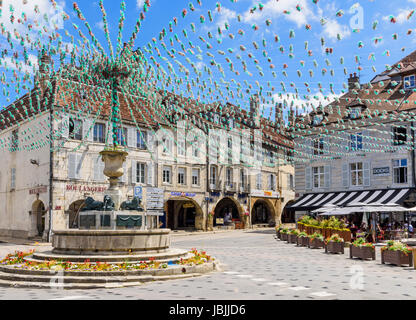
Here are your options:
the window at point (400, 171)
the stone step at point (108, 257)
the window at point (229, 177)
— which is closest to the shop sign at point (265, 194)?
the window at point (229, 177)

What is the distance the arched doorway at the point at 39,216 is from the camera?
28822 millimetres

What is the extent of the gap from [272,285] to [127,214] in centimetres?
538

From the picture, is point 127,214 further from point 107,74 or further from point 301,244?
point 301,244

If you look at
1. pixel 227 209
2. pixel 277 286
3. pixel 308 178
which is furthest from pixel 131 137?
pixel 277 286

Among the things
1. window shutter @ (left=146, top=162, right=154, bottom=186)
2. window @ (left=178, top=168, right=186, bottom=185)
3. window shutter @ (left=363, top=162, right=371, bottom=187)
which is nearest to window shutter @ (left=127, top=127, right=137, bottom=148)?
window shutter @ (left=146, top=162, right=154, bottom=186)

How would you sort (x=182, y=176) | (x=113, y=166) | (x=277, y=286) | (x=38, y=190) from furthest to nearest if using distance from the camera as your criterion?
1. (x=182, y=176)
2. (x=38, y=190)
3. (x=113, y=166)
4. (x=277, y=286)

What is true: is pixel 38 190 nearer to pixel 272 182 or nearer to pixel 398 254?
pixel 398 254

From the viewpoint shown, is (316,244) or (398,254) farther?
(316,244)

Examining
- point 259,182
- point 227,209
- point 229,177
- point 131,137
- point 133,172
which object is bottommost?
point 227,209

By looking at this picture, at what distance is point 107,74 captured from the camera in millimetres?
13523

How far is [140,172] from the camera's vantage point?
3188 centimetres

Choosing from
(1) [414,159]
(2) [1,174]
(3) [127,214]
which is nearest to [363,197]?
(1) [414,159]

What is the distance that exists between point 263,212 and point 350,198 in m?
15.3

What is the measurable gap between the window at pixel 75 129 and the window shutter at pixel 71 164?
3.76 ft
